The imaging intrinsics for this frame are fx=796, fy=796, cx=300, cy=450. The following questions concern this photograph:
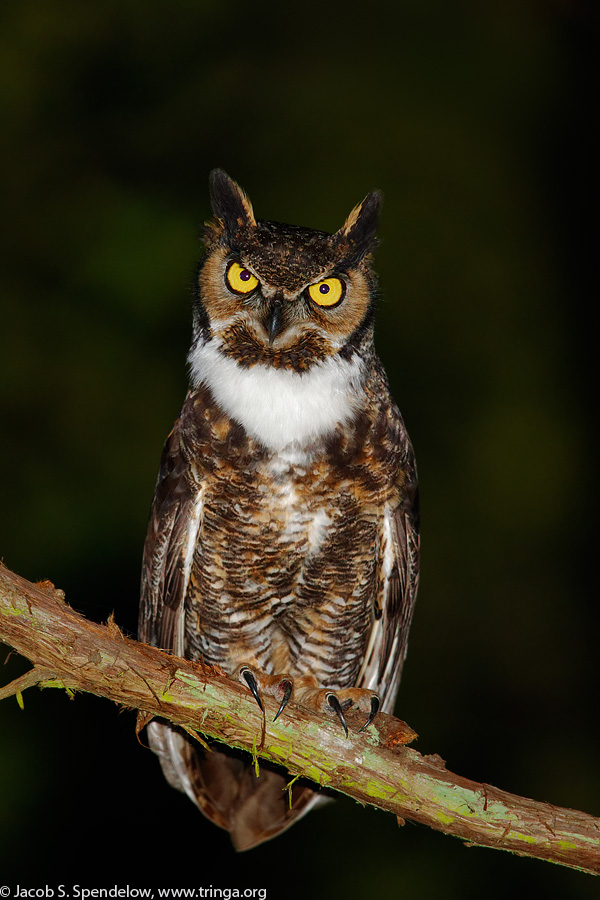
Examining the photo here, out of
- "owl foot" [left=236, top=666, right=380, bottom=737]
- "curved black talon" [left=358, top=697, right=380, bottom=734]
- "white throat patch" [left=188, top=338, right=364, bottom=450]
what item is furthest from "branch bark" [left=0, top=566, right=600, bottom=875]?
"white throat patch" [left=188, top=338, right=364, bottom=450]

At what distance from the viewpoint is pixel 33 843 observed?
362cm

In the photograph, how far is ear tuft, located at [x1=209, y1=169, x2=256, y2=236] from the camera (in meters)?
2.30

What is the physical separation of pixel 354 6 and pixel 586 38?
1328 mm

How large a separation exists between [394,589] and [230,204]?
4.20 feet

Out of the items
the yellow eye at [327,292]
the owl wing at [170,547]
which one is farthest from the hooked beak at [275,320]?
the owl wing at [170,547]

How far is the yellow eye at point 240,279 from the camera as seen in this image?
214 centimetres

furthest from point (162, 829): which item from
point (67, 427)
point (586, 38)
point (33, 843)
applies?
point (586, 38)

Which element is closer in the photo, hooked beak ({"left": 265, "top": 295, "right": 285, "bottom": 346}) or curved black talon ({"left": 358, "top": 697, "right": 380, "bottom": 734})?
curved black talon ({"left": 358, "top": 697, "right": 380, "bottom": 734})

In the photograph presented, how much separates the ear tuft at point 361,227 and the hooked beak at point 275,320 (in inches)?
13.3

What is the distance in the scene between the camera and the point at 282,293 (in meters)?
2.08

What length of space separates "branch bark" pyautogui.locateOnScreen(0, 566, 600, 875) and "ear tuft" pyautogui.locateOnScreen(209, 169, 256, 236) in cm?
116

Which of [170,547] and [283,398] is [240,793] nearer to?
[170,547]

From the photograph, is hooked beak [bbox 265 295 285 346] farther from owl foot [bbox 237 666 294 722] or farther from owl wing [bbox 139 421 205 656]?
owl foot [bbox 237 666 294 722]

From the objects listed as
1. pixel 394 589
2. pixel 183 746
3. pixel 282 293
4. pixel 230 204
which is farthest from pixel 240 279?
pixel 183 746
